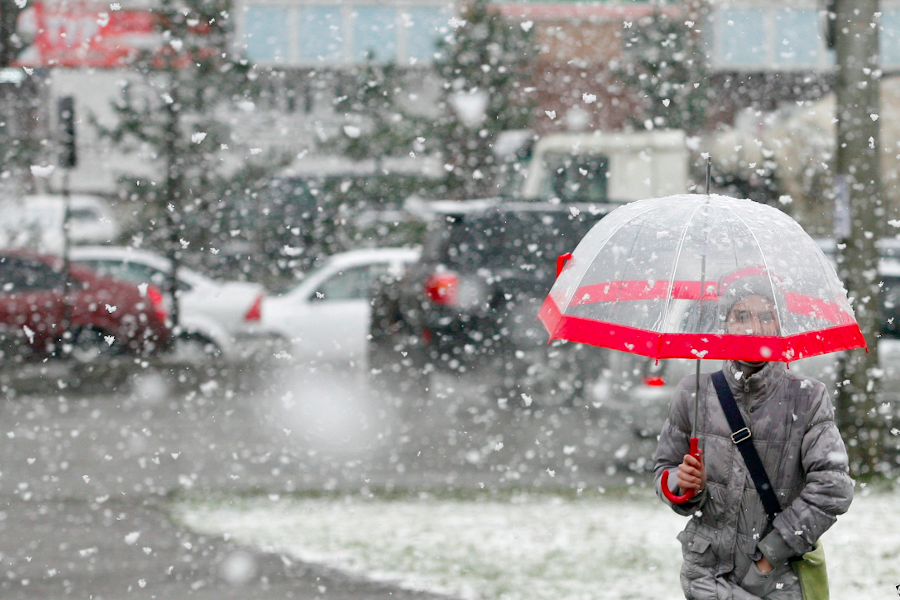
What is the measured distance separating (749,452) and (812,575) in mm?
358

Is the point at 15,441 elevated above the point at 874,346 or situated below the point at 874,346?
below

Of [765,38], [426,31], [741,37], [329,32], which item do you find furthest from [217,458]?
[765,38]

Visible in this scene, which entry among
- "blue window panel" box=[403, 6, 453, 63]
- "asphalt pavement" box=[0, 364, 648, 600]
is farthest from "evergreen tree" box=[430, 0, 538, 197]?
"asphalt pavement" box=[0, 364, 648, 600]

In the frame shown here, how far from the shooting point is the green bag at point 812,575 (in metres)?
2.60

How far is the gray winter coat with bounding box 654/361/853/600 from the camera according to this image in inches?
99.3

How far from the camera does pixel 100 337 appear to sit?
440 inches

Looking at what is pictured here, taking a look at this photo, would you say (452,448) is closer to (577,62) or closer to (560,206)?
(560,206)

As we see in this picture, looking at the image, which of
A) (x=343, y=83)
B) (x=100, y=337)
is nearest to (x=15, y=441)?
(x=100, y=337)

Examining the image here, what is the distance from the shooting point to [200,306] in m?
11.5

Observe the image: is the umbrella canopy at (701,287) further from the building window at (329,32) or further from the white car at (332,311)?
the building window at (329,32)

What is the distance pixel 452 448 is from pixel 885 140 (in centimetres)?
860

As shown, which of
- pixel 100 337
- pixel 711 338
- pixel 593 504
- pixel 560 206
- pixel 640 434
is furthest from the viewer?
pixel 100 337

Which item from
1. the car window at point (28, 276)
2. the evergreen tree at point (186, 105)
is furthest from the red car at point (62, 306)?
the evergreen tree at point (186, 105)

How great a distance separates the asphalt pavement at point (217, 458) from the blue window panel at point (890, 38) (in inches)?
411
